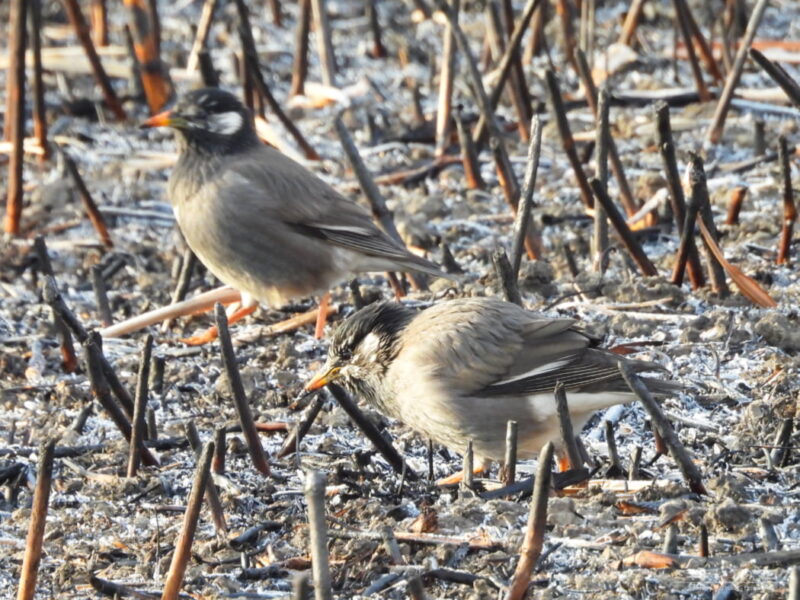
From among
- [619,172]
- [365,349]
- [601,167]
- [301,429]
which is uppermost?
[601,167]

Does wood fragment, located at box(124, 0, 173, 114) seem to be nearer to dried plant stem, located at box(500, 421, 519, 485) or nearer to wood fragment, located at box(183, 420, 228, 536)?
wood fragment, located at box(183, 420, 228, 536)

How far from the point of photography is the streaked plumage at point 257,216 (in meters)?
7.28

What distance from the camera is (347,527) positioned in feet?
14.2

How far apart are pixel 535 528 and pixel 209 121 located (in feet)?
15.0

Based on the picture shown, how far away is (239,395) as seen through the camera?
193 inches

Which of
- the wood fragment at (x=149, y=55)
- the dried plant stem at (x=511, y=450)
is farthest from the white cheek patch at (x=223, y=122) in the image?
the dried plant stem at (x=511, y=450)

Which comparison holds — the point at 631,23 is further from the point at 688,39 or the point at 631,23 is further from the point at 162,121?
the point at 162,121

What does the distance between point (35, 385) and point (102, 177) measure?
289 cm

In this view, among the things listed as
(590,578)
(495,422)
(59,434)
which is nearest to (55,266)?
(59,434)

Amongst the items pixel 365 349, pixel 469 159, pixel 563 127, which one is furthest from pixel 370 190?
pixel 365 349

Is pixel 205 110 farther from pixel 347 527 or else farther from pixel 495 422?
pixel 347 527

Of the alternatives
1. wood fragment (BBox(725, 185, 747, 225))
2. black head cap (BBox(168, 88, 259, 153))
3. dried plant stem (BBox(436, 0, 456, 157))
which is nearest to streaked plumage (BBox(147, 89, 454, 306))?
black head cap (BBox(168, 88, 259, 153))

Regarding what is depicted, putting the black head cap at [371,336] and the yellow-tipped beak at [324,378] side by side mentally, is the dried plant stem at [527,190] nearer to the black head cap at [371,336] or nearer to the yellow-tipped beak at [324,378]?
the black head cap at [371,336]

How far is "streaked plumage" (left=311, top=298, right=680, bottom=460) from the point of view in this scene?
16.7 ft
